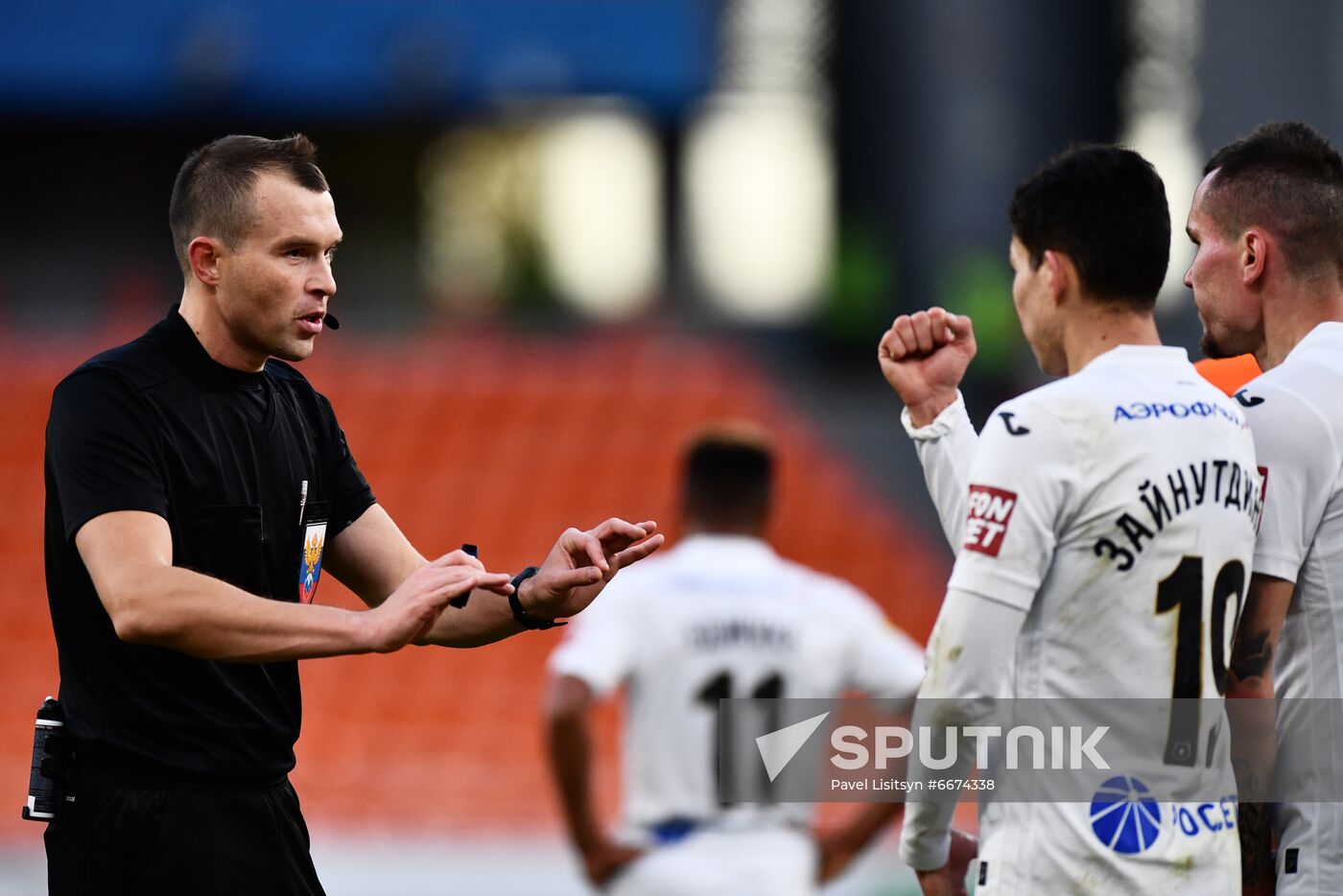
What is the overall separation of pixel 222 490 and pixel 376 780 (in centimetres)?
777

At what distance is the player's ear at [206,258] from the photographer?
3.52 meters

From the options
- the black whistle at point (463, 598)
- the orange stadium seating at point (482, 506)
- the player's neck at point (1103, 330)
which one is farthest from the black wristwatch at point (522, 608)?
the orange stadium seating at point (482, 506)

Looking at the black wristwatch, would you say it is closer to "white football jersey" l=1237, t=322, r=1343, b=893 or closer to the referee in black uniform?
the referee in black uniform

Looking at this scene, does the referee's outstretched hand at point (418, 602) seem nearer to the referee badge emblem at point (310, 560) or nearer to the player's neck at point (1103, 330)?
the referee badge emblem at point (310, 560)

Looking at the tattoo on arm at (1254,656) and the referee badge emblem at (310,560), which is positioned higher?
the referee badge emblem at (310,560)

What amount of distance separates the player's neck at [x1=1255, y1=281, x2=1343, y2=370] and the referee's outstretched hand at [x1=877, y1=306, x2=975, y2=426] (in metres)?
0.64

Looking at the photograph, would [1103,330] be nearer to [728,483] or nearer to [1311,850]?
[1311,850]

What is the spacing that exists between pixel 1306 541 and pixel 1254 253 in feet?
2.02

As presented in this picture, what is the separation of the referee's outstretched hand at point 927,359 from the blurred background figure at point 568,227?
6.95m

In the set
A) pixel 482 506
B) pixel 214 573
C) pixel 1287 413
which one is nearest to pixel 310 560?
pixel 214 573

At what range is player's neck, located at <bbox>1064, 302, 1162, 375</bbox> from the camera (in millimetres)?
3232

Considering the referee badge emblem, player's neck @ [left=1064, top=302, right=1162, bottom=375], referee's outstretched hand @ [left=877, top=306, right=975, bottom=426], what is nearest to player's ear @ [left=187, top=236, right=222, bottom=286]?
the referee badge emblem

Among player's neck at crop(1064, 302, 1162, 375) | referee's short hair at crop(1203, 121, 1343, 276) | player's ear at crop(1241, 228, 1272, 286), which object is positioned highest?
referee's short hair at crop(1203, 121, 1343, 276)

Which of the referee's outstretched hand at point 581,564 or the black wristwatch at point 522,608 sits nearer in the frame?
the referee's outstretched hand at point 581,564
